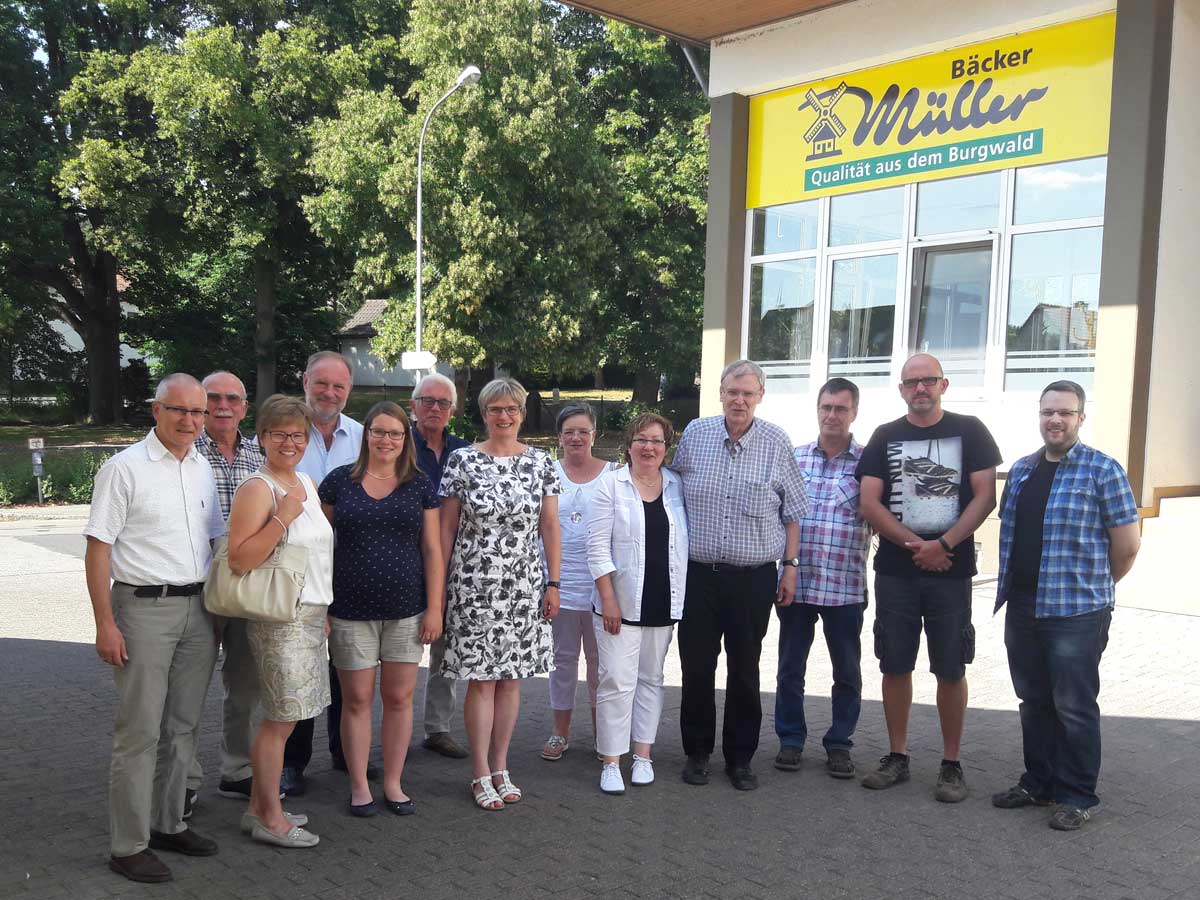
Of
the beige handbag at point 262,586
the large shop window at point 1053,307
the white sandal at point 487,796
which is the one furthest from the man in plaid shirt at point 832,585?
the large shop window at point 1053,307

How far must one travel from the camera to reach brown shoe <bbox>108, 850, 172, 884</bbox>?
148 inches

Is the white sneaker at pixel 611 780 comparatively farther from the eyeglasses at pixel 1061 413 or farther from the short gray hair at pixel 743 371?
the eyeglasses at pixel 1061 413

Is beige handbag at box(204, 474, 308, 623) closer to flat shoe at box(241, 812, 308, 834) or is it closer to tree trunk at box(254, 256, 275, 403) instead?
flat shoe at box(241, 812, 308, 834)

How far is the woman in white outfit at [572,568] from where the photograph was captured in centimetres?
511

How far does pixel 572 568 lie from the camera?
211 inches

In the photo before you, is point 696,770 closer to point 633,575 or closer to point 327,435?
point 633,575

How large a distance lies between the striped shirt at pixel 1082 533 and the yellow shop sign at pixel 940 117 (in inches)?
276

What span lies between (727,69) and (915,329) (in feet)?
14.7

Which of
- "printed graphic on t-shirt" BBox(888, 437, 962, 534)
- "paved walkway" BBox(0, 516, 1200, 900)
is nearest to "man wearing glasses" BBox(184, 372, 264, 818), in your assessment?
"paved walkway" BBox(0, 516, 1200, 900)

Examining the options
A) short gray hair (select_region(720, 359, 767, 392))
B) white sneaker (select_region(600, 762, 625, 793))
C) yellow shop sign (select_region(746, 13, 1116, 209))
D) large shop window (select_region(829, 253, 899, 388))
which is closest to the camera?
white sneaker (select_region(600, 762, 625, 793))

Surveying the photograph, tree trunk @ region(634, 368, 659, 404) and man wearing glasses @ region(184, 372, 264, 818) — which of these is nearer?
man wearing glasses @ region(184, 372, 264, 818)

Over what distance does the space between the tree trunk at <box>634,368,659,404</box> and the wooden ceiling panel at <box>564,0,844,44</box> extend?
18.2m

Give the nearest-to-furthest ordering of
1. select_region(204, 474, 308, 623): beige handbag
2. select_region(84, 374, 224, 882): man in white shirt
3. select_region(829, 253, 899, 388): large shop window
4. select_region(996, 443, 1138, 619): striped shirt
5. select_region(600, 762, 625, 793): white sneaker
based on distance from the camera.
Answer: select_region(84, 374, 224, 882): man in white shirt → select_region(204, 474, 308, 623): beige handbag → select_region(996, 443, 1138, 619): striped shirt → select_region(600, 762, 625, 793): white sneaker → select_region(829, 253, 899, 388): large shop window

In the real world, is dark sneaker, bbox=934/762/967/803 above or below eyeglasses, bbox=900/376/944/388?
below
